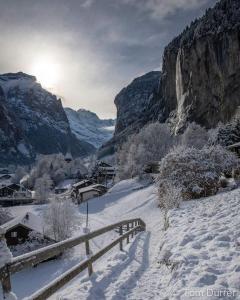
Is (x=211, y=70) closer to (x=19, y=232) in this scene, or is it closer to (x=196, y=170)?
(x=19, y=232)

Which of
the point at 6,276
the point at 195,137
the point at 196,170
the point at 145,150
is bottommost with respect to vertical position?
the point at 6,276

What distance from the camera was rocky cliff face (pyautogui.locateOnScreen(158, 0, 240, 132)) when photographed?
310 feet

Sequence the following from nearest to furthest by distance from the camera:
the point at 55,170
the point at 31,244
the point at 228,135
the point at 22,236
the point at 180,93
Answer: the point at 31,244
the point at 22,236
the point at 228,135
the point at 180,93
the point at 55,170

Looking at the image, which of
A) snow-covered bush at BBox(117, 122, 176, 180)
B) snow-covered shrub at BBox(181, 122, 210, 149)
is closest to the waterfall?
snow-covered bush at BBox(117, 122, 176, 180)

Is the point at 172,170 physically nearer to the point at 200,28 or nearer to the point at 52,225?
the point at 52,225

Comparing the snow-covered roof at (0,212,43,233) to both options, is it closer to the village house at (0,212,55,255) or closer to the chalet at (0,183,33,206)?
the village house at (0,212,55,255)

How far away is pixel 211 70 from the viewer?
4075 inches

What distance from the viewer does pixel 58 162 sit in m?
170

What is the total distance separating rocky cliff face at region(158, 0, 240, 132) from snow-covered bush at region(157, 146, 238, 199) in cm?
6723

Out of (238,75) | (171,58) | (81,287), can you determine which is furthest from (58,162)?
(81,287)

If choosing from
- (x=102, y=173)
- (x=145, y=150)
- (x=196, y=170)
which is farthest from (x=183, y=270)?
(x=102, y=173)

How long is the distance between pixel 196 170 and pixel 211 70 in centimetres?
8303

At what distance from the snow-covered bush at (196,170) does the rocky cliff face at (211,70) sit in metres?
67.2

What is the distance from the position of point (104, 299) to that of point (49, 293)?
1556mm
